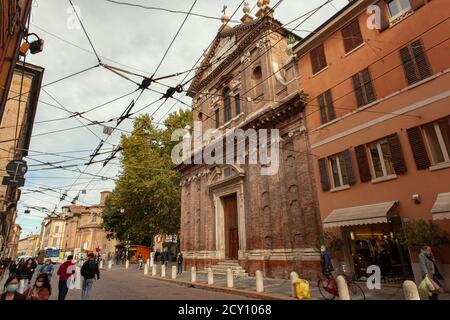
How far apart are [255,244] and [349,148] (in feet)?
24.3

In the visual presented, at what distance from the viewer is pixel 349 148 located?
11.9 meters

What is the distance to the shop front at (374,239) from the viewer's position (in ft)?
32.6

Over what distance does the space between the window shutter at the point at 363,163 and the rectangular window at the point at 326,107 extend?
2118 millimetres

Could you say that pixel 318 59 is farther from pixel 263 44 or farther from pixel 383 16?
pixel 263 44

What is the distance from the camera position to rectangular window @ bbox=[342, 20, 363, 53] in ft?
41.0

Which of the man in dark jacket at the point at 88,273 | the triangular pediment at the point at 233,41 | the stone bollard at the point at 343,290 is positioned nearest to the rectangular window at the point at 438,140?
the stone bollard at the point at 343,290

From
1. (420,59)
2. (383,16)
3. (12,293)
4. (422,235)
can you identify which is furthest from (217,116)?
(12,293)

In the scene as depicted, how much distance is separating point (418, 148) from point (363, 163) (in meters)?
2.02

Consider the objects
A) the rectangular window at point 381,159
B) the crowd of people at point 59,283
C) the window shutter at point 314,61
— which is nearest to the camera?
the crowd of people at point 59,283

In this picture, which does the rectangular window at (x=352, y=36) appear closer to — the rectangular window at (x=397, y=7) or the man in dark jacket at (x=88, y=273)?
the rectangular window at (x=397, y=7)

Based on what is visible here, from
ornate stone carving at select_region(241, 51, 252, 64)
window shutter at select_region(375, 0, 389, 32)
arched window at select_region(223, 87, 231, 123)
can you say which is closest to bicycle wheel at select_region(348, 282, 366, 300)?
window shutter at select_region(375, 0, 389, 32)
